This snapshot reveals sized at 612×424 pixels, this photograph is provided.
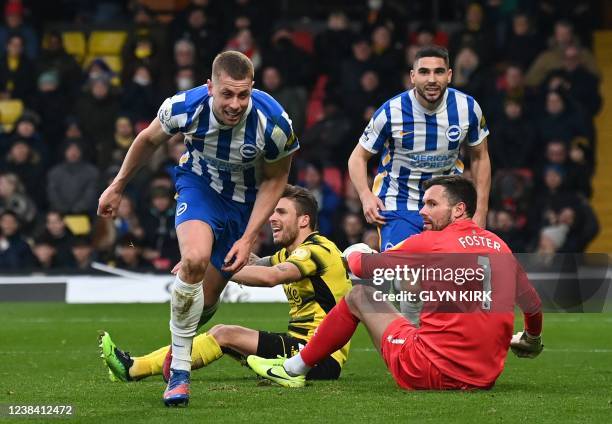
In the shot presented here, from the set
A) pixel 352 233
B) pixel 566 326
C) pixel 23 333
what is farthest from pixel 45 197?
pixel 566 326

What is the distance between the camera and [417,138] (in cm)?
977

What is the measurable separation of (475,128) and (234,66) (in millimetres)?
2988

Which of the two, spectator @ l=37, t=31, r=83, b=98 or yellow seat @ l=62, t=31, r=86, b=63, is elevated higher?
yellow seat @ l=62, t=31, r=86, b=63

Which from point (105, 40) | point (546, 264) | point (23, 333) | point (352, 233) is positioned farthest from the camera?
point (105, 40)

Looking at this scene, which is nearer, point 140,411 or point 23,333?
point 140,411

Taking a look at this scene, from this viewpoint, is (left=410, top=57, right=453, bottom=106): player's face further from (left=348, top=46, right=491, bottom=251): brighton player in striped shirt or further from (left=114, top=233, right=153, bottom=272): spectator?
(left=114, top=233, right=153, bottom=272): spectator

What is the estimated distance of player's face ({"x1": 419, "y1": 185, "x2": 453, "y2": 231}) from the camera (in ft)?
24.6

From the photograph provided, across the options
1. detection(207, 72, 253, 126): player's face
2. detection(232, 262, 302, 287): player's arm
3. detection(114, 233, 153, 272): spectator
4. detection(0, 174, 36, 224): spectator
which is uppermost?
detection(207, 72, 253, 126): player's face

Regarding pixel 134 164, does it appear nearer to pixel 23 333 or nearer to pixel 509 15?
pixel 23 333

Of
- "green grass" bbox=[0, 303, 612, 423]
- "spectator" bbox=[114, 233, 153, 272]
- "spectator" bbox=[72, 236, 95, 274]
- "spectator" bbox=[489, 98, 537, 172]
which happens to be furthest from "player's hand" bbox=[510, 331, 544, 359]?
"spectator" bbox=[72, 236, 95, 274]

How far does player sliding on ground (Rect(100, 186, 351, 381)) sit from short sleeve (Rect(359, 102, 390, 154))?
127cm

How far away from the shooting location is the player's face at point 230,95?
7.26 metres

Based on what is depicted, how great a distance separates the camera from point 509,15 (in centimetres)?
1936

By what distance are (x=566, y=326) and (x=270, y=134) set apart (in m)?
6.37
